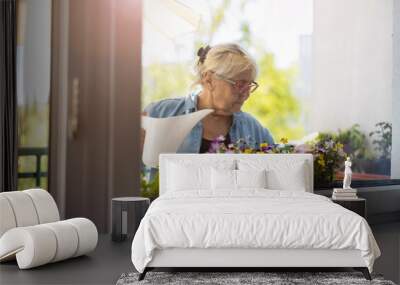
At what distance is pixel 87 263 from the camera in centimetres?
489

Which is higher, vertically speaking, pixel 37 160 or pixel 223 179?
pixel 37 160

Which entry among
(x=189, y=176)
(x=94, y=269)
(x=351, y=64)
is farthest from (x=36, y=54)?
(x=351, y=64)

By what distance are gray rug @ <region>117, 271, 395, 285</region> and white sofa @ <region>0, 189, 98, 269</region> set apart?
65 cm

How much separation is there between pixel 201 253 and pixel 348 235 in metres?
1.00

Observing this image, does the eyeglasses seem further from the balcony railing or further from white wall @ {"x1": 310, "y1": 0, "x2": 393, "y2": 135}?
the balcony railing

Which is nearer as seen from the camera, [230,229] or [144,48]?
[230,229]

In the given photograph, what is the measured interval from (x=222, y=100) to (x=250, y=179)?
1.65m

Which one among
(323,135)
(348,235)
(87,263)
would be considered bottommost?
(87,263)

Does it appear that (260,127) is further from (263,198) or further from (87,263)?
(87,263)

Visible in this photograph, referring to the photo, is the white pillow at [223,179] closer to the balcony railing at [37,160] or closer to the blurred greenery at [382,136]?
the balcony railing at [37,160]

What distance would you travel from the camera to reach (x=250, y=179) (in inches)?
229

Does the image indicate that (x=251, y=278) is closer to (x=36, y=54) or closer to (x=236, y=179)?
(x=236, y=179)

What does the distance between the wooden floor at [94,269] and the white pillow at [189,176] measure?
2.38 feet

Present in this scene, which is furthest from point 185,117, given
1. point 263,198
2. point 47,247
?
point 47,247
